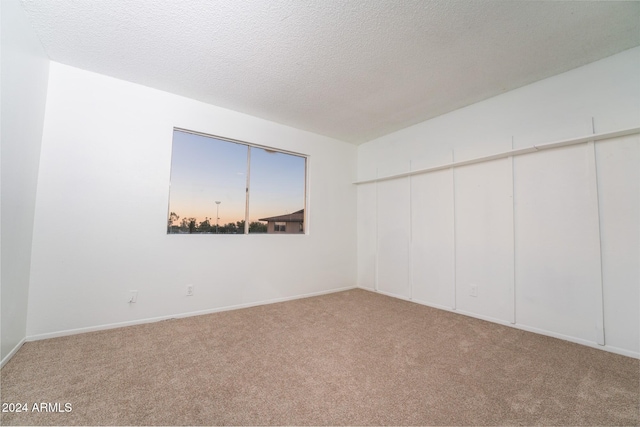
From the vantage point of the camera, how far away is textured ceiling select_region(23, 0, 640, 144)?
1794 mm

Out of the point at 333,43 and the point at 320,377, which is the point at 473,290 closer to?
the point at 320,377

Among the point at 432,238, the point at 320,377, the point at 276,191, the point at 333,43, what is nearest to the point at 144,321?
the point at 320,377

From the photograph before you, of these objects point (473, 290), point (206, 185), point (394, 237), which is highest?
point (206, 185)

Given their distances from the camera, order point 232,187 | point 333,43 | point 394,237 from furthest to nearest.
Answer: point 394,237 → point 232,187 → point 333,43

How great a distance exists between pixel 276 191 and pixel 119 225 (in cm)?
198

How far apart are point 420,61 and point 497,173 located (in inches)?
63.5

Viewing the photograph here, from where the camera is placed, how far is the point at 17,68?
183cm

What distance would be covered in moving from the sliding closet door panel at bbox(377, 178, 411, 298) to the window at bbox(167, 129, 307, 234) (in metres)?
1.39

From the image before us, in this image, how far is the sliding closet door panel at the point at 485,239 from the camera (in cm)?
278

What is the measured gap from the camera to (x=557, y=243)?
8.01 feet

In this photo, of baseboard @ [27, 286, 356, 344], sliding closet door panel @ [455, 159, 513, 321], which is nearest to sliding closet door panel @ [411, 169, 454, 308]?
sliding closet door panel @ [455, 159, 513, 321]

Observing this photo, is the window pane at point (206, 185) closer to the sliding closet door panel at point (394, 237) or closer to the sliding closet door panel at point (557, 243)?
the sliding closet door panel at point (394, 237)

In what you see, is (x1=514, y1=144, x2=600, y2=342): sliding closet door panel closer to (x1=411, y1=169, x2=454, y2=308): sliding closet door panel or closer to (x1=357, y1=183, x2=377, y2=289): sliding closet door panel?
(x1=411, y1=169, x2=454, y2=308): sliding closet door panel

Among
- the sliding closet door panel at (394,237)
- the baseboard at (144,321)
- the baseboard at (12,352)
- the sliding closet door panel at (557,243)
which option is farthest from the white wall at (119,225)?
the sliding closet door panel at (557,243)
